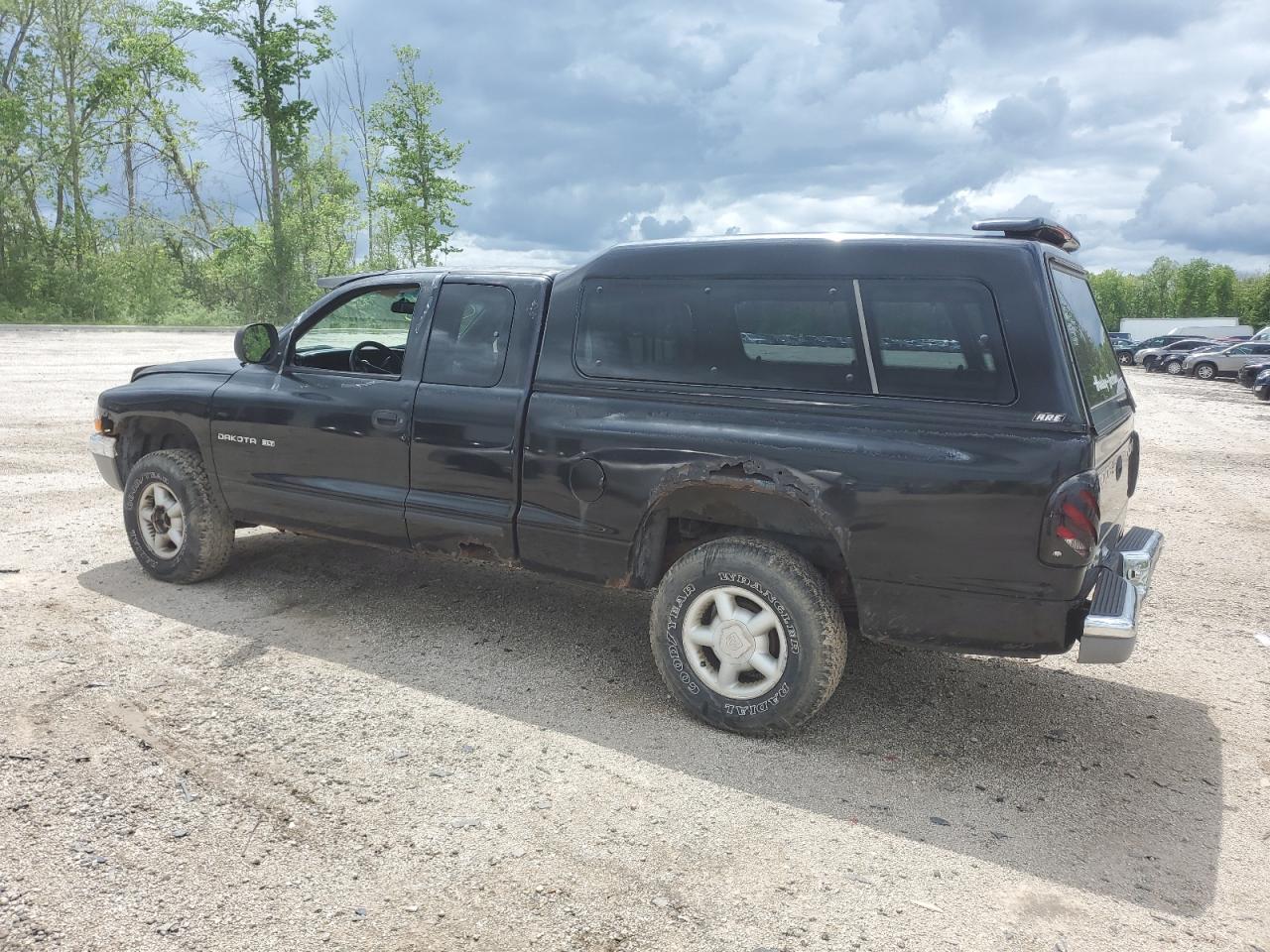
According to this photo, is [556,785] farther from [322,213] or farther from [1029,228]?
[322,213]

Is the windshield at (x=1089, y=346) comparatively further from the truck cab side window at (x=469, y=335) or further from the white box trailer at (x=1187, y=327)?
the white box trailer at (x=1187, y=327)

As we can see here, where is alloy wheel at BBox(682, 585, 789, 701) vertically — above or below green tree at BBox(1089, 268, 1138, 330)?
below

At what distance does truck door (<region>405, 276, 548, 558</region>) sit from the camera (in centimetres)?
445

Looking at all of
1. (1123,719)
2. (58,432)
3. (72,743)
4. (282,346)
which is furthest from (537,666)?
(58,432)

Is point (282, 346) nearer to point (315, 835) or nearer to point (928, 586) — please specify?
point (315, 835)

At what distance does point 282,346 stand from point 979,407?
3.80 meters

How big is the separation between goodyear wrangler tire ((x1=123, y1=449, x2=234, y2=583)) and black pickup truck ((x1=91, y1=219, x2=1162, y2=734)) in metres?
0.68

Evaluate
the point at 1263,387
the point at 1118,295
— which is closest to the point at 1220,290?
the point at 1118,295

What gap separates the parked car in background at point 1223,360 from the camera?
32.9 m

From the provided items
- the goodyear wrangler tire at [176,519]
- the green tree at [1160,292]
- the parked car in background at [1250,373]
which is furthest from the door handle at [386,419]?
the green tree at [1160,292]

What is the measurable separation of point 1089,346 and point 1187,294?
131 metres

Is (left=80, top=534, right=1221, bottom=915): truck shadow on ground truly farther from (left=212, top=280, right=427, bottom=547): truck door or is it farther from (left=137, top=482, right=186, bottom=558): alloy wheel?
(left=212, top=280, right=427, bottom=547): truck door

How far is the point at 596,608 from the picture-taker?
5535mm

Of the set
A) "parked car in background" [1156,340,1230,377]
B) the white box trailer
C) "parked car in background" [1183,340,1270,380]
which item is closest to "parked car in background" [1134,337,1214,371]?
"parked car in background" [1156,340,1230,377]
